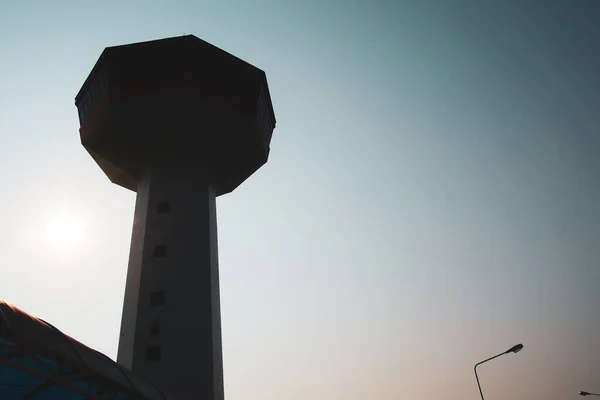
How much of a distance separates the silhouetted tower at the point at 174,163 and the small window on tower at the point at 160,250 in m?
0.06

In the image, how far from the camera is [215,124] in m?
30.5

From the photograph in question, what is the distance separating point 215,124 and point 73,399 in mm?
20202

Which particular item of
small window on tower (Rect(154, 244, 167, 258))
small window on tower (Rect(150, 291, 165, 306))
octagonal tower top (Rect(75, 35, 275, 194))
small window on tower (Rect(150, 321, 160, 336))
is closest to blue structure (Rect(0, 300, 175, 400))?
small window on tower (Rect(150, 321, 160, 336))

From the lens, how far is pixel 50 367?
31.9 ft

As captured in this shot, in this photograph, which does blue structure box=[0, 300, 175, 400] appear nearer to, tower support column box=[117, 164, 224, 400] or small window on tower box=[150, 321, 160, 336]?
tower support column box=[117, 164, 224, 400]

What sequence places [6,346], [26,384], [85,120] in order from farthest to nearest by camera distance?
[85,120] < [26,384] < [6,346]

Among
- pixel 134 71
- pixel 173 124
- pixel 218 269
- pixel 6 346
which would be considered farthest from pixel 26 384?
pixel 134 71

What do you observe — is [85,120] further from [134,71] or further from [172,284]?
[172,284]

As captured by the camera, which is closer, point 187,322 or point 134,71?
point 187,322

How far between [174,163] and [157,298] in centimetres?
931

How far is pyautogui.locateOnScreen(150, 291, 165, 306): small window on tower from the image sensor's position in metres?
25.7

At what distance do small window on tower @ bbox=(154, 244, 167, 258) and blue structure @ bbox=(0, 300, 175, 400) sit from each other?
1397 centimetres

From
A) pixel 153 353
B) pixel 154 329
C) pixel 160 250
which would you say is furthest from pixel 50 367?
pixel 160 250

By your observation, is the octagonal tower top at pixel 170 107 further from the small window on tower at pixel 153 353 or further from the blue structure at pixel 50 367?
the blue structure at pixel 50 367
